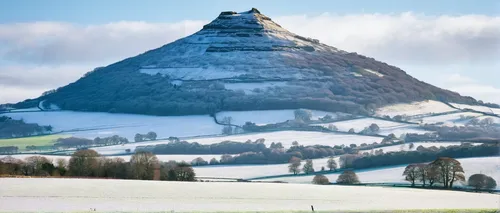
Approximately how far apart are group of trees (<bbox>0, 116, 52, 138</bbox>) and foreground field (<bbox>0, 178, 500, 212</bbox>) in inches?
4477

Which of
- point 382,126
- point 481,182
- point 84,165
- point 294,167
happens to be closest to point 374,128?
point 382,126

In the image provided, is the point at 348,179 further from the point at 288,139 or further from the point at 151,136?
the point at 151,136

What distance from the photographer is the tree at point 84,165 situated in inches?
3406

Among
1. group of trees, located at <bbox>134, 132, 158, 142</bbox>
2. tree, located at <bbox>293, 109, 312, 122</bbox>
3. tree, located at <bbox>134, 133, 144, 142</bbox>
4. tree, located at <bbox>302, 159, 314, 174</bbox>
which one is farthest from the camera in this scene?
tree, located at <bbox>293, 109, 312, 122</bbox>

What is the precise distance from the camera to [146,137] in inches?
7013

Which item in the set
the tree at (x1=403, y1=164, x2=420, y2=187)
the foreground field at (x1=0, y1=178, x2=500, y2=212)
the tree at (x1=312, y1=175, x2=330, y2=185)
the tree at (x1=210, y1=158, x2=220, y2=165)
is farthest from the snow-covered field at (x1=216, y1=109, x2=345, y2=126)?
the foreground field at (x1=0, y1=178, x2=500, y2=212)

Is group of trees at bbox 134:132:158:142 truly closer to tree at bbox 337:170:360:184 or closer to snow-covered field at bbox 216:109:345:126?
snow-covered field at bbox 216:109:345:126

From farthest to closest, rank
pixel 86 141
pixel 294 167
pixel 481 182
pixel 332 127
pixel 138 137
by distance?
pixel 332 127 < pixel 138 137 < pixel 86 141 < pixel 294 167 < pixel 481 182

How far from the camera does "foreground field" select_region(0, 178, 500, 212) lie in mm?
63781

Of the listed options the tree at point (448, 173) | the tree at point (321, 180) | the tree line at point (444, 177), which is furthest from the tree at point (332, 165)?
the tree at point (448, 173)

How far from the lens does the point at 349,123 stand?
190 m

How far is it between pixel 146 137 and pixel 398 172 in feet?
244

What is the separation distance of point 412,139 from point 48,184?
99.8 metres

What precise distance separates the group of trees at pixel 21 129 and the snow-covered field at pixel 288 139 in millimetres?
26045
